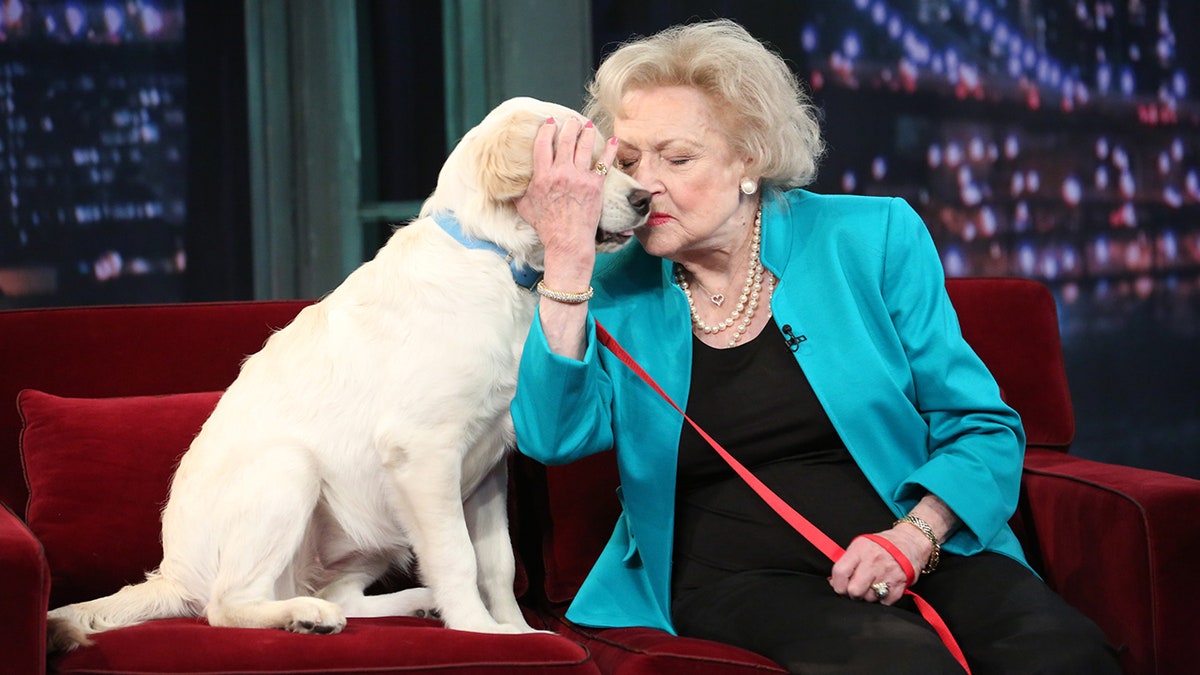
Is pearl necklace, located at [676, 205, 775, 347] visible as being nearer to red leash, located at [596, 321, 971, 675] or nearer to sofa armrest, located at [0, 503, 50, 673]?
red leash, located at [596, 321, 971, 675]

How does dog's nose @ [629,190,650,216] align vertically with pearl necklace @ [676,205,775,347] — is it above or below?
above

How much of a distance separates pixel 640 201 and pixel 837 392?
→ 0.46m

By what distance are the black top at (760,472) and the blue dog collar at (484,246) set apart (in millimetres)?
318

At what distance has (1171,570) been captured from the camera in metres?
1.84

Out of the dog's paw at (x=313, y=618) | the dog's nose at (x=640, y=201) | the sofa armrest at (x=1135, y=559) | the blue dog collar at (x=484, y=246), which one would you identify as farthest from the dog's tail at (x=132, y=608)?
the sofa armrest at (x=1135, y=559)

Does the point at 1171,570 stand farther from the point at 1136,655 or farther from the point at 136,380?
Result: the point at 136,380

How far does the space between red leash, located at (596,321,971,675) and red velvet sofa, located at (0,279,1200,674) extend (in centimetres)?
24

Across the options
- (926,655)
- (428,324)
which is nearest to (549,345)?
(428,324)

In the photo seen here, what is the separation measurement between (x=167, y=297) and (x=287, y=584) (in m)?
2.61

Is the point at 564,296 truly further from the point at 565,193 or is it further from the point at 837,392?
the point at 837,392

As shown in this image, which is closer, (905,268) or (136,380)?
(905,268)

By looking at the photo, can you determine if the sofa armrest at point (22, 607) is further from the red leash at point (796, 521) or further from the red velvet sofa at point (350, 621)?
the red leash at point (796, 521)

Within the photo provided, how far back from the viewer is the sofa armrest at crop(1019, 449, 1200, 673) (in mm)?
1836

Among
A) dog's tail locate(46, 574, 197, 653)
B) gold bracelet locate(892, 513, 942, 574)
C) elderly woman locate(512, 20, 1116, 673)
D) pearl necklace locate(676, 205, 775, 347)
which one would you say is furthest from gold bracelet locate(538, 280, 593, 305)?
dog's tail locate(46, 574, 197, 653)
